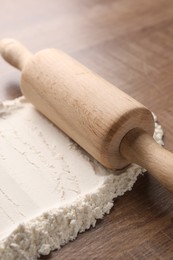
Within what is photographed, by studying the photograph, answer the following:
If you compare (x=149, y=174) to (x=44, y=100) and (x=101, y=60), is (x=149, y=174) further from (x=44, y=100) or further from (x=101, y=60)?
(x=101, y=60)

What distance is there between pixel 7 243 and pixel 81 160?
7.7 inches

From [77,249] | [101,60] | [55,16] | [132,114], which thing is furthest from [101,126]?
[55,16]

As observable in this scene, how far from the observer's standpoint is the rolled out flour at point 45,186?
1.88 feet

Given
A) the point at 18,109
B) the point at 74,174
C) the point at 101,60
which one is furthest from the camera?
the point at 101,60

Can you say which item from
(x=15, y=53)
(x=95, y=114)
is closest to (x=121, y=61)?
(x=15, y=53)

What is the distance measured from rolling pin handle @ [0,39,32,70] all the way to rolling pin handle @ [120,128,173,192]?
28 centimetres

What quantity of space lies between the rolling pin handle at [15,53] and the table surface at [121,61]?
5cm

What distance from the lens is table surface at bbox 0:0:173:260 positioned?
587 mm

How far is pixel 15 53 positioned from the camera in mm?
862

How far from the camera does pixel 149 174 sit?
0.69m

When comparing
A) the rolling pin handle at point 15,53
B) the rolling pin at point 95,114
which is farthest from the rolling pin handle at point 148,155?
the rolling pin handle at point 15,53

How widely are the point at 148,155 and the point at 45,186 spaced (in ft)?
0.51

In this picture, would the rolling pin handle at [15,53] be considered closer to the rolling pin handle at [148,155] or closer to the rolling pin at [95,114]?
the rolling pin at [95,114]

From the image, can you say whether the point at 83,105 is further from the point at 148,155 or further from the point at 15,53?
the point at 15,53
